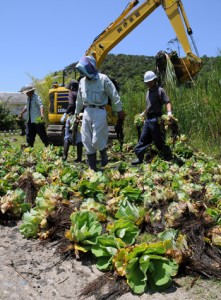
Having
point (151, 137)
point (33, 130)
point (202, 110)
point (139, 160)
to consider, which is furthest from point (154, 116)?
point (33, 130)

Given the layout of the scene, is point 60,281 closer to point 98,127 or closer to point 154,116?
point 98,127

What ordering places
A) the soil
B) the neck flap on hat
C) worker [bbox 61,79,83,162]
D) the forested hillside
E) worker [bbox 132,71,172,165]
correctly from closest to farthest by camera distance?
the soil, the neck flap on hat, worker [bbox 132,71,172,165], worker [bbox 61,79,83,162], the forested hillside

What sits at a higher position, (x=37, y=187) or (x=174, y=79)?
(x=174, y=79)

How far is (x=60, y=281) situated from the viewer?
293 centimetres

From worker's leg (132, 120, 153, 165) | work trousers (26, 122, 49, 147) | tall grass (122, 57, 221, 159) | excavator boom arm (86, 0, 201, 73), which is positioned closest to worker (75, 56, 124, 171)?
worker's leg (132, 120, 153, 165)

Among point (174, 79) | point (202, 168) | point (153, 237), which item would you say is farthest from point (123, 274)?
point (174, 79)

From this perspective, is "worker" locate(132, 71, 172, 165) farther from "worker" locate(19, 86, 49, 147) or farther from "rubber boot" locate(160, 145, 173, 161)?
"worker" locate(19, 86, 49, 147)

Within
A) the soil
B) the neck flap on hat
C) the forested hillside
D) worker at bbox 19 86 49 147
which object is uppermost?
the forested hillside

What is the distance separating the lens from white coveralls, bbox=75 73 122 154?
20.6ft

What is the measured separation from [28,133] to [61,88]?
3975mm

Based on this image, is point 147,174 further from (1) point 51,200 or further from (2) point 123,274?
(2) point 123,274

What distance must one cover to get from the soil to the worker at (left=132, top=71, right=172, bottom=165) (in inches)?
169

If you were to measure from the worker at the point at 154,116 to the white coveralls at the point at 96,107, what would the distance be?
1206 mm

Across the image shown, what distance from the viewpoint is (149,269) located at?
2678mm
